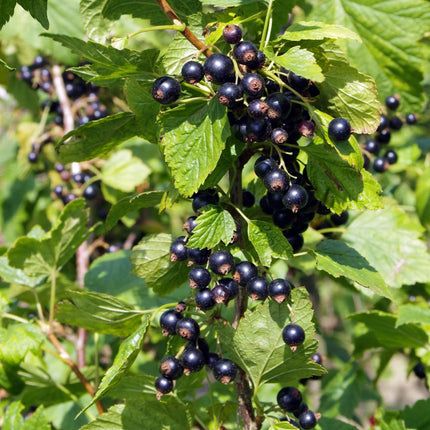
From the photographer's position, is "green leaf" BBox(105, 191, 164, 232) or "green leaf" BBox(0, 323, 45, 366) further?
"green leaf" BBox(0, 323, 45, 366)

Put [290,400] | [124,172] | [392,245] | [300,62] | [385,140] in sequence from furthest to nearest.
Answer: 1. [124,172]
2. [385,140]
3. [392,245]
4. [290,400]
5. [300,62]

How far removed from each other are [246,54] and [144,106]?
24 cm

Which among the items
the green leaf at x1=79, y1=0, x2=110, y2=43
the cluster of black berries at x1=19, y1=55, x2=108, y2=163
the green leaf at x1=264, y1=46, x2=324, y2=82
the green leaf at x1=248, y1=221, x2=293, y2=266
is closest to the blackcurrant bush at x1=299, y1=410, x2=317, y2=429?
the green leaf at x1=248, y1=221, x2=293, y2=266

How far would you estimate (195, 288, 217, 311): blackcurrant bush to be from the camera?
1.01 metres

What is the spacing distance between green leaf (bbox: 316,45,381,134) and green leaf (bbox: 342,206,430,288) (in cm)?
73

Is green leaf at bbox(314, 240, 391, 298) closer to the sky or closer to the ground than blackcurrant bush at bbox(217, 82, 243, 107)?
closer to the ground

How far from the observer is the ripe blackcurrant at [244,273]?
39.8 inches

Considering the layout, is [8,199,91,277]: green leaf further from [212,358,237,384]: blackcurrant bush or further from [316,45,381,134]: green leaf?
[316,45,381,134]: green leaf

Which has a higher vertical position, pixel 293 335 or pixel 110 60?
pixel 110 60

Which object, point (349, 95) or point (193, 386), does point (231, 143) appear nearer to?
point (349, 95)

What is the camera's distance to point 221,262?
983 millimetres

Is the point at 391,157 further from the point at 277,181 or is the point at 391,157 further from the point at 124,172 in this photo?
the point at 277,181

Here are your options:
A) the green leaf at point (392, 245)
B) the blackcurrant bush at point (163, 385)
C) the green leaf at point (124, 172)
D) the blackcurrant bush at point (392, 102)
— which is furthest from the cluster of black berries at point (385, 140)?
the blackcurrant bush at point (163, 385)

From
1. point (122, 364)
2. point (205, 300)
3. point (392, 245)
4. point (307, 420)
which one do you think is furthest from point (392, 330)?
point (122, 364)
